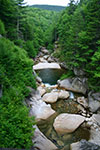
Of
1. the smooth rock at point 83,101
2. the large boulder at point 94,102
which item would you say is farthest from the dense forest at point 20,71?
the smooth rock at point 83,101

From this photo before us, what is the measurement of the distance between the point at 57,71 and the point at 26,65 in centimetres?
1281

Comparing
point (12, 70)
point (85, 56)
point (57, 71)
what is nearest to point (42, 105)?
point (12, 70)

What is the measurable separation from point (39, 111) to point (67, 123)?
9.15ft

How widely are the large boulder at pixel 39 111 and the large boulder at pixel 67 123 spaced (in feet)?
3.95

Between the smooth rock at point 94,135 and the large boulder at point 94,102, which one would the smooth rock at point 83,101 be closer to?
the large boulder at point 94,102

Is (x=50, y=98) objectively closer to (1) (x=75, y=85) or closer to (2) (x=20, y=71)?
(1) (x=75, y=85)

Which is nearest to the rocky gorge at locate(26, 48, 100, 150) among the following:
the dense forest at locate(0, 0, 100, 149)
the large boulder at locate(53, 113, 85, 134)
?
the large boulder at locate(53, 113, 85, 134)

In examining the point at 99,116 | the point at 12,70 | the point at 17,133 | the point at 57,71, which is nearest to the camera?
the point at 17,133

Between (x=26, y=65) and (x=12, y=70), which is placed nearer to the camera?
(x=12, y=70)

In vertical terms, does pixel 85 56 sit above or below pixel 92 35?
below

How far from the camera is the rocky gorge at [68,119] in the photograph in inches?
280

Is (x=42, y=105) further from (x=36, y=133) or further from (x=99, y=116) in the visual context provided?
(x=99, y=116)

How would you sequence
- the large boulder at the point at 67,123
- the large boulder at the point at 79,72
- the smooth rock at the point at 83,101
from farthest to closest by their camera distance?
the large boulder at the point at 79,72 < the smooth rock at the point at 83,101 < the large boulder at the point at 67,123

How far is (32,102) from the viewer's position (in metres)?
10.2
